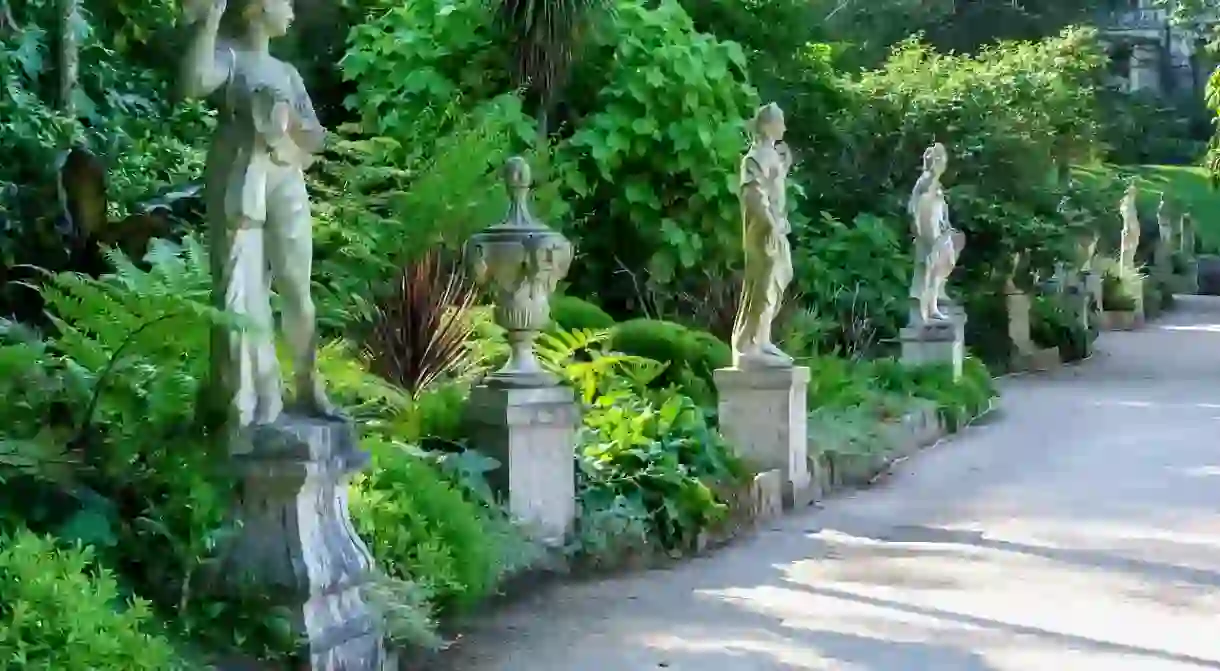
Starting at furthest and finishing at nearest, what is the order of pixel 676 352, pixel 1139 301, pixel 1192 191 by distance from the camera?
pixel 1192 191 < pixel 1139 301 < pixel 676 352

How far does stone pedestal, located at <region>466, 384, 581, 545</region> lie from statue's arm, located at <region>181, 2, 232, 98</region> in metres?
2.72

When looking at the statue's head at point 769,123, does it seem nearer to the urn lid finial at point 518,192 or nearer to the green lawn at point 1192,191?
the urn lid finial at point 518,192

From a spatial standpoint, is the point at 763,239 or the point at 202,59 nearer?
the point at 202,59

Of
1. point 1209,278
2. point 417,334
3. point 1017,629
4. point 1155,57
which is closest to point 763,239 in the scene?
point 417,334

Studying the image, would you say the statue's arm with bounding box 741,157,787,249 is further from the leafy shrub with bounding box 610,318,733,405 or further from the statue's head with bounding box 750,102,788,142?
the leafy shrub with bounding box 610,318,733,405

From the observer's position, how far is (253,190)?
4590 mm

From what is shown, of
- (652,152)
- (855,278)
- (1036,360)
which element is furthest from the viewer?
(1036,360)

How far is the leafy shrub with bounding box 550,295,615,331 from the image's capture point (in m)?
10.8

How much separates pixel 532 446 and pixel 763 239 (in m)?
2.66

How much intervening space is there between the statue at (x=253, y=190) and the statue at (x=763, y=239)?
452 cm

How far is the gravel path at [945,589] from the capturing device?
5645mm

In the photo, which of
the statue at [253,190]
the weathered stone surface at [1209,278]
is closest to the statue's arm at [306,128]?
the statue at [253,190]

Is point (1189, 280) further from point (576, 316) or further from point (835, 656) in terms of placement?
point (835, 656)

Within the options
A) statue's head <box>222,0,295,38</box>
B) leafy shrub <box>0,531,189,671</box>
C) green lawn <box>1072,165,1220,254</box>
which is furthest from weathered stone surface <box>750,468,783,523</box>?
green lawn <box>1072,165,1220,254</box>
